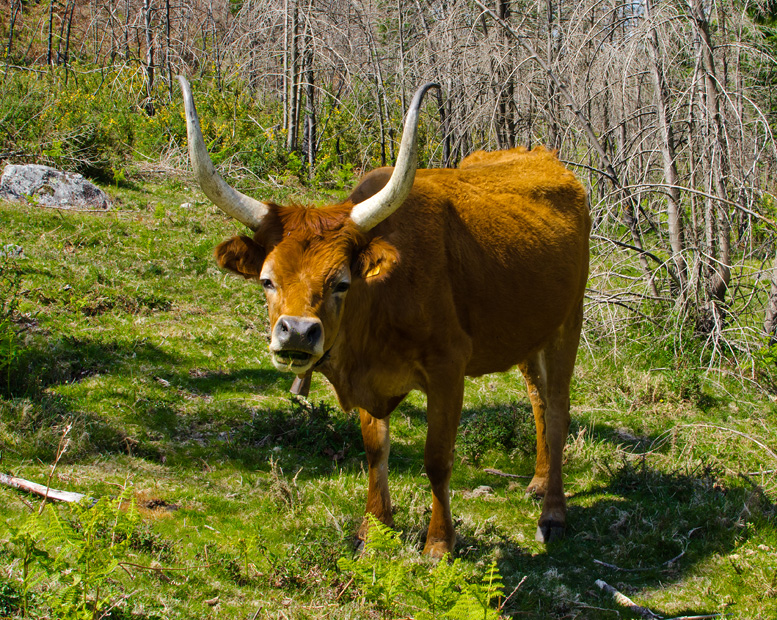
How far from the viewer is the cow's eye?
4.20m

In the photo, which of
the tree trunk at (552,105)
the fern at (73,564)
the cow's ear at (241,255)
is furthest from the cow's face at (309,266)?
the tree trunk at (552,105)

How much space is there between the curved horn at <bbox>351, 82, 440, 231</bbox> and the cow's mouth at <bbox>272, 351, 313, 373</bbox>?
3.38 ft

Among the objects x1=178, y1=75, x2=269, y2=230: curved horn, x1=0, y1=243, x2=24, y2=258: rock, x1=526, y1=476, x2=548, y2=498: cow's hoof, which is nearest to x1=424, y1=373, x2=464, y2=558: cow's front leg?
x1=526, y1=476, x2=548, y2=498: cow's hoof

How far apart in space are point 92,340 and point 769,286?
25.6 feet

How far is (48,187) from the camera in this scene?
35.2 ft

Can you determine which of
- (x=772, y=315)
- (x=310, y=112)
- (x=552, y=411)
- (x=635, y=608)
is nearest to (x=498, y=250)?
(x=552, y=411)

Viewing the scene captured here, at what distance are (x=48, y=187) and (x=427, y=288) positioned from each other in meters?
8.27

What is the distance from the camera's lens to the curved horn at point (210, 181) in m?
3.95

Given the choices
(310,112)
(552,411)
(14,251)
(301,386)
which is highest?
(310,112)

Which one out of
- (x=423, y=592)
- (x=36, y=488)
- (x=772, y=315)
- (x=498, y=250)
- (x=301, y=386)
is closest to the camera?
(x=423, y=592)

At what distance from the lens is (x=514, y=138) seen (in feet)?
37.0

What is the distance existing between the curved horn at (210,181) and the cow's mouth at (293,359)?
0.96 m

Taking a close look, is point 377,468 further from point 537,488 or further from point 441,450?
point 537,488

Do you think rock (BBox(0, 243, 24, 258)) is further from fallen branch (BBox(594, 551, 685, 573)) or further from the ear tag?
fallen branch (BBox(594, 551, 685, 573))
